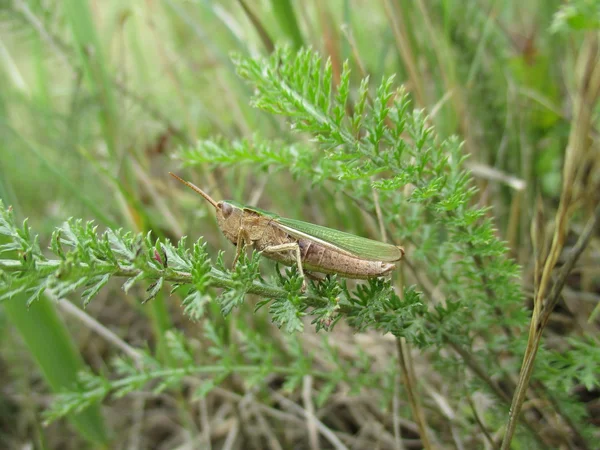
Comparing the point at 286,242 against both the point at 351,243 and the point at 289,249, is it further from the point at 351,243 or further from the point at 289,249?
the point at 351,243

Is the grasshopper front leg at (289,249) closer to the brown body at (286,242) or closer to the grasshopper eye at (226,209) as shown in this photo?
the brown body at (286,242)

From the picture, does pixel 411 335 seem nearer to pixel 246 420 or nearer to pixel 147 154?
pixel 246 420

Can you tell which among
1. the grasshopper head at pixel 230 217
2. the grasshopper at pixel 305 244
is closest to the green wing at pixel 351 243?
the grasshopper at pixel 305 244

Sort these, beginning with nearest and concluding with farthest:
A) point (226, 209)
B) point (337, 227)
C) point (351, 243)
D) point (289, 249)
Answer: point (351, 243) < point (289, 249) < point (226, 209) < point (337, 227)

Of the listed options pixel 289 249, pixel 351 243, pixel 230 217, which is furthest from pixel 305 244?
pixel 230 217

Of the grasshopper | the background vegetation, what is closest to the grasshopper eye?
the grasshopper

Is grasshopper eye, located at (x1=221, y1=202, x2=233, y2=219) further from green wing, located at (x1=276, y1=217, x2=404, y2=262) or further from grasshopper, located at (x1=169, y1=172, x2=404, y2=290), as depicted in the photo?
green wing, located at (x1=276, y1=217, x2=404, y2=262)
